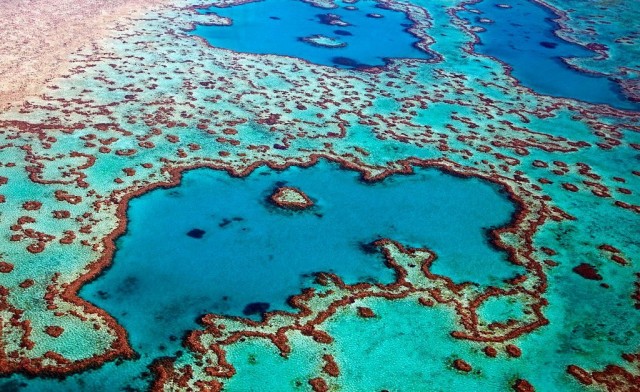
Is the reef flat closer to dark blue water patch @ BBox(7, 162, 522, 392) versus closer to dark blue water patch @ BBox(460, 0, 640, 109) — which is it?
dark blue water patch @ BBox(7, 162, 522, 392)

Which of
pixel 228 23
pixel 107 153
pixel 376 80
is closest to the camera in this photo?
pixel 107 153

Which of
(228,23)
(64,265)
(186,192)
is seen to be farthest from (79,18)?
(64,265)

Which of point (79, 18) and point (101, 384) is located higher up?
point (79, 18)

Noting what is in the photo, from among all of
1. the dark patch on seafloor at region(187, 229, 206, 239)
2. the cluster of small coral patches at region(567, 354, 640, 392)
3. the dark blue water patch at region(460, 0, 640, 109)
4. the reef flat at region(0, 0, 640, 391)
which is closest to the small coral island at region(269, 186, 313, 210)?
the reef flat at region(0, 0, 640, 391)

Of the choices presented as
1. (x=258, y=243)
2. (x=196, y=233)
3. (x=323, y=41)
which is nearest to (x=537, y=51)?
(x=323, y=41)

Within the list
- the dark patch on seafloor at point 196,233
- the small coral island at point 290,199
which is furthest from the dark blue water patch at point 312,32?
the dark patch on seafloor at point 196,233

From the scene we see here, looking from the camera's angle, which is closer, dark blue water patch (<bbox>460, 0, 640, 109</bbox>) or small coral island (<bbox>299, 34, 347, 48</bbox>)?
dark blue water patch (<bbox>460, 0, 640, 109</bbox>)

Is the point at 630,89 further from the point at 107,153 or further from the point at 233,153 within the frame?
the point at 107,153

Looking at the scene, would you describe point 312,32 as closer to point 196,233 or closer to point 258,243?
point 196,233
